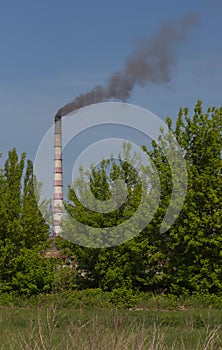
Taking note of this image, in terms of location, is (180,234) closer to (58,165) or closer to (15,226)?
(15,226)

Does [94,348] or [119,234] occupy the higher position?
[119,234]

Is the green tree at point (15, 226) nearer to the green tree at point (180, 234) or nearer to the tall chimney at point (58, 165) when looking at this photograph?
the green tree at point (180, 234)

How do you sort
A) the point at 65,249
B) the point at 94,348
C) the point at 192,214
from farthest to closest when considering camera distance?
the point at 65,249 < the point at 192,214 < the point at 94,348

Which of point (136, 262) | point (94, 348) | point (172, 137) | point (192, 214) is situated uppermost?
point (172, 137)

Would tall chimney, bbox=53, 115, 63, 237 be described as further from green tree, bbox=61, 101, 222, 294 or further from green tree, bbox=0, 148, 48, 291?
green tree, bbox=61, 101, 222, 294

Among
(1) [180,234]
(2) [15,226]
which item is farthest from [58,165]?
(1) [180,234]

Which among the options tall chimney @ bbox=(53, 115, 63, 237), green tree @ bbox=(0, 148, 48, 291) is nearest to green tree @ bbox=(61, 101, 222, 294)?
green tree @ bbox=(0, 148, 48, 291)

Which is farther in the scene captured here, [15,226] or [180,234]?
[15,226]

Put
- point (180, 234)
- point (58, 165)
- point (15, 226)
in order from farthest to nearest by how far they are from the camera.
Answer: point (58, 165)
point (15, 226)
point (180, 234)

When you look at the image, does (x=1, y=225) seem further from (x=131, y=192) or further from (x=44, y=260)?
(x=131, y=192)

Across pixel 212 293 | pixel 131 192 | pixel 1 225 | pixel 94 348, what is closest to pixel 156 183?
pixel 131 192

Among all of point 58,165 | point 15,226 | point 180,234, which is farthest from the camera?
point 58,165

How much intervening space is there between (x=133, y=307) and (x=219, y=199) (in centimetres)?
459

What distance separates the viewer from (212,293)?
2008cm
